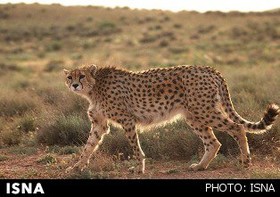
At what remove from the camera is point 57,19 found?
1788 inches

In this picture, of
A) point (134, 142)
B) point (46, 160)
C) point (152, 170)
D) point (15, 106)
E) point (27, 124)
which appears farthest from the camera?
point (15, 106)

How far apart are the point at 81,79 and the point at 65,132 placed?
2164mm

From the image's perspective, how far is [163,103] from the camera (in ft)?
23.8

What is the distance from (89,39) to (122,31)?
3335mm

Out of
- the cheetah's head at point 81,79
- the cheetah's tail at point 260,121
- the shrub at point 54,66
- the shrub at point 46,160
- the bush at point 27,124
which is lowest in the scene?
the shrub at point 46,160

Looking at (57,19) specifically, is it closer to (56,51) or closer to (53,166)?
(56,51)

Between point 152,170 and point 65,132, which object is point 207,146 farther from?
point 65,132

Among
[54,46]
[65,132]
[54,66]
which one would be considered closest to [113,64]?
[65,132]

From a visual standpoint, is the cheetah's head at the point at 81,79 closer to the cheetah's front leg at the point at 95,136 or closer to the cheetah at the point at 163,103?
the cheetah at the point at 163,103

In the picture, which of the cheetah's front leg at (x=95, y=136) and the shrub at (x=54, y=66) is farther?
the shrub at (x=54, y=66)

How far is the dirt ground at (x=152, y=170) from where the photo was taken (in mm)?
7020

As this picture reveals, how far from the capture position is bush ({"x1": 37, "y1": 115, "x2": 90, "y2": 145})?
30.7ft

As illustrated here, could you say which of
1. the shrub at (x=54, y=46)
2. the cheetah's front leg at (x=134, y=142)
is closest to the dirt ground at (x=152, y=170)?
the cheetah's front leg at (x=134, y=142)

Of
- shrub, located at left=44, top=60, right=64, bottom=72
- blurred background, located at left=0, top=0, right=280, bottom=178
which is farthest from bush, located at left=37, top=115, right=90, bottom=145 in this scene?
shrub, located at left=44, top=60, right=64, bottom=72
